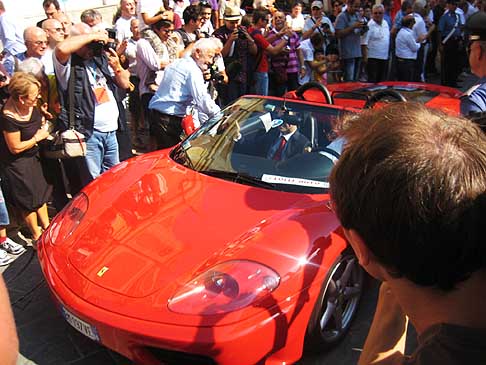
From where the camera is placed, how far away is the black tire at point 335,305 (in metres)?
2.41

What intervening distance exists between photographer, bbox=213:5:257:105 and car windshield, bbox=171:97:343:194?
9.46 ft

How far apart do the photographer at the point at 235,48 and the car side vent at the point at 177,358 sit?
479cm

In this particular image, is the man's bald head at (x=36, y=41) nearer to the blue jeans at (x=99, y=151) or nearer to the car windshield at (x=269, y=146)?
the blue jeans at (x=99, y=151)

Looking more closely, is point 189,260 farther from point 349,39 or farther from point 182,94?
point 349,39

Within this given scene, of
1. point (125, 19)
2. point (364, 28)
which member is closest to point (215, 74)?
point (125, 19)

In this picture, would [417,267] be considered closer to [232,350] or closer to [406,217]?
[406,217]

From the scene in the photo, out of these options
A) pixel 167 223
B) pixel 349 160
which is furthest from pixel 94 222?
pixel 349 160

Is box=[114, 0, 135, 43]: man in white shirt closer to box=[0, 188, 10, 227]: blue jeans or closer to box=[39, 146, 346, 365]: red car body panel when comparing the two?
box=[0, 188, 10, 227]: blue jeans

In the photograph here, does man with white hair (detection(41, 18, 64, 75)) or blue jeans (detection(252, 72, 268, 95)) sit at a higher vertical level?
man with white hair (detection(41, 18, 64, 75))

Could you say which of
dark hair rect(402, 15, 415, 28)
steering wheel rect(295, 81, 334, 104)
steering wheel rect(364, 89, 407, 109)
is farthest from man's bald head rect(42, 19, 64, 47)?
dark hair rect(402, 15, 415, 28)

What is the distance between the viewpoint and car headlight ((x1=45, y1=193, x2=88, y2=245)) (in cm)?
279

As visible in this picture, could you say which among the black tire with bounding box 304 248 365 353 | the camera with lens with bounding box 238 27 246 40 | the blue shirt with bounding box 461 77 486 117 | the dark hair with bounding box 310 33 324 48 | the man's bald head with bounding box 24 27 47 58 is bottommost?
the black tire with bounding box 304 248 365 353

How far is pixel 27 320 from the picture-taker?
303cm

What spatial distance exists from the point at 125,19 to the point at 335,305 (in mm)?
5564
